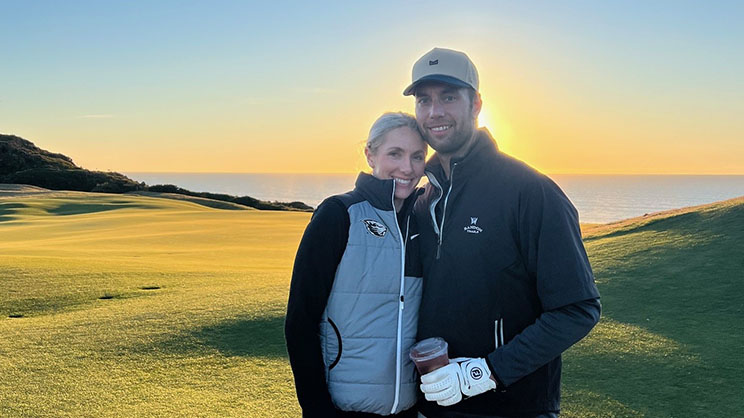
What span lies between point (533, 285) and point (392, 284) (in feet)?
2.60

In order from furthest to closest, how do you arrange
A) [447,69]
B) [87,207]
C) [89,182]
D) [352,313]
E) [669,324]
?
[89,182]
[87,207]
[669,324]
[447,69]
[352,313]

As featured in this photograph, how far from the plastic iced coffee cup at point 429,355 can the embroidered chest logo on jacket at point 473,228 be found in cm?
63

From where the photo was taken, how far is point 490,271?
3.21 meters

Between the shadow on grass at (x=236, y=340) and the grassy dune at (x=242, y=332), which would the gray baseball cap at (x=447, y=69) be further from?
the shadow on grass at (x=236, y=340)

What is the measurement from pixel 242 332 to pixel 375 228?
5.81 metres

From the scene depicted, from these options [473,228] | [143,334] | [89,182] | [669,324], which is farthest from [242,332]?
[89,182]

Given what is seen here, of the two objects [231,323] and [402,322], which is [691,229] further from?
[402,322]

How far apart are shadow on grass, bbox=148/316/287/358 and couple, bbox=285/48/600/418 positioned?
14.7ft

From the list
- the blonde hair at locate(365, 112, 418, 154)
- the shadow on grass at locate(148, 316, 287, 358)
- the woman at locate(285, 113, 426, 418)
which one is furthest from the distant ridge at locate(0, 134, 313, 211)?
the woman at locate(285, 113, 426, 418)

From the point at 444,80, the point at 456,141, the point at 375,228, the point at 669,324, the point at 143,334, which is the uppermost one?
the point at 444,80

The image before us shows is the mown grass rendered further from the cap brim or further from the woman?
the cap brim

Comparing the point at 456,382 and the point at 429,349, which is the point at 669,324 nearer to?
the point at 456,382

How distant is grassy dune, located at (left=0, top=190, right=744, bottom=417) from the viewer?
6.12 m

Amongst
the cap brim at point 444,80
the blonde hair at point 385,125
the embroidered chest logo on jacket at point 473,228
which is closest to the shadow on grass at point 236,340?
the blonde hair at point 385,125
